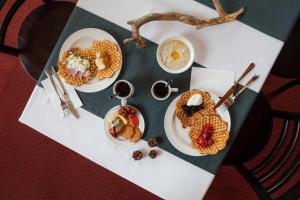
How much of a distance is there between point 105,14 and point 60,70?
0.83ft

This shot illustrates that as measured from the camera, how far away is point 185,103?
1.17 meters

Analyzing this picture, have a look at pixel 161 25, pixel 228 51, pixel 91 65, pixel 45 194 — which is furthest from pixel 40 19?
pixel 45 194

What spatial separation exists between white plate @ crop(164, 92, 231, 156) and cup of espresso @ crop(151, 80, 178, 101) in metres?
0.04

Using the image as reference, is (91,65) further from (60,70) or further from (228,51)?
(228,51)

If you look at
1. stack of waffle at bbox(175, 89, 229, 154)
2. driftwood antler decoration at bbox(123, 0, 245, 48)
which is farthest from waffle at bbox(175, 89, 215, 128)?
driftwood antler decoration at bbox(123, 0, 245, 48)

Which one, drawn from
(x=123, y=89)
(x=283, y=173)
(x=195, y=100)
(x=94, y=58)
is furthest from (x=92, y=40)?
(x=283, y=173)

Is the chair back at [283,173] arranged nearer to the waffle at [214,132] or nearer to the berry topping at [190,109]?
the waffle at [214,132]

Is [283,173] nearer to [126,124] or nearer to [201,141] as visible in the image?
[201,141]

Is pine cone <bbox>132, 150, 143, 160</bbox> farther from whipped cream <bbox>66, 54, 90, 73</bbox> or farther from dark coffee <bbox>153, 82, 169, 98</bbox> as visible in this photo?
whipped cream <bbox>66, 54, 90, 73</bbox>

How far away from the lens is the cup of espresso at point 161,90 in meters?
1.17

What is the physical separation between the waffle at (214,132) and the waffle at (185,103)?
0.01 metres

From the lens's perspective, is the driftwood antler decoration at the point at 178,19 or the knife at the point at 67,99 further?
the knife at the point at 67,99

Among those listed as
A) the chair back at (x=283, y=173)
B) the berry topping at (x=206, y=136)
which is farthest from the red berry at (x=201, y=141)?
the chair back at (x=283, y=173)

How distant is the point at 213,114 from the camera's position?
3.84 ft
